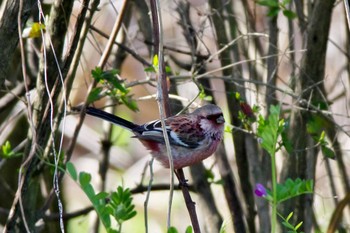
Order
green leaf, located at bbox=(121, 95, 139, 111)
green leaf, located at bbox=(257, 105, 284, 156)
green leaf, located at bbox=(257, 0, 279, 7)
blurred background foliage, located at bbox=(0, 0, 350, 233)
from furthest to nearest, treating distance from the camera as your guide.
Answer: green leaf, located at bbox=(257, 0, 279, 7)
green leaf, located at bbox=(121, 95, 139, 111)
blurred background foliage, located at bbox=(0, 0, 350, 233)
green leaf, located at bbox=(257, 105, 284, 156)

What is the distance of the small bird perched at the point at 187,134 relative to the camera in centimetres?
444

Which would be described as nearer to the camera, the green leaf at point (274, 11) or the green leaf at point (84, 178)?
the green leaf at point (84, 178)

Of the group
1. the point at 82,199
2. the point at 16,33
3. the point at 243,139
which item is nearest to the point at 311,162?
the point at 243,139

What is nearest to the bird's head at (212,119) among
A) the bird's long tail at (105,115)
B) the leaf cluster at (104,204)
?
the bird's long tail at (105,115)

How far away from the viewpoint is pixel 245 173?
5.11m

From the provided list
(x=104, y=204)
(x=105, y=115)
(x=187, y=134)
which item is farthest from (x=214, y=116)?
(x=104, y=204)

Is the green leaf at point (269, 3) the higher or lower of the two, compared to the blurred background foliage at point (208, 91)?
higher

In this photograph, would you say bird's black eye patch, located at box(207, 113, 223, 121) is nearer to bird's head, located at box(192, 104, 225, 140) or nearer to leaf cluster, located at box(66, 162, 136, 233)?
bird's head, located at box(192, 104, 225, 140)

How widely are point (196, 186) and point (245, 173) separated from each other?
357 millimetres

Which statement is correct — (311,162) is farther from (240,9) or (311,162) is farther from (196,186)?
(240,9)

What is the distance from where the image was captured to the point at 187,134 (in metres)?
4.67

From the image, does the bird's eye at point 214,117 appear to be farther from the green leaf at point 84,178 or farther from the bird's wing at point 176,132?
the green leaf at point 84,178

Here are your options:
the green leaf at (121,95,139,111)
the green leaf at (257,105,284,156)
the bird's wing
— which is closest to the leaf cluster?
the green leaf at (257,105,284,156)

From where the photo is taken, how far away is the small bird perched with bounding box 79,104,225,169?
4441 millimetres
